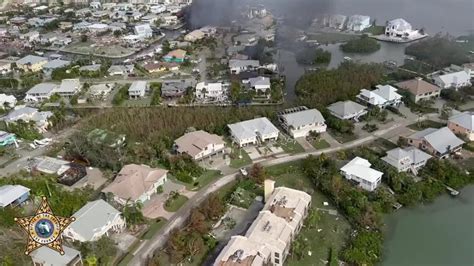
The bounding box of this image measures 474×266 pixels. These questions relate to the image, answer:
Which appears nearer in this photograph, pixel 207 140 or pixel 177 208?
pixel 177 208

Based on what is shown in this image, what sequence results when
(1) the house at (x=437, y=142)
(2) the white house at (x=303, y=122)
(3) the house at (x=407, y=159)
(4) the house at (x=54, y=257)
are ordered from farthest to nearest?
(2) the white house at (x=303, y=122), (1) the house at (x=437, y=142), (3) the house at (x=407, y=159), (4) the house at (x=54, y=257)

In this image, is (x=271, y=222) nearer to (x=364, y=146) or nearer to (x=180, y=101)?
(x=364, y=146)

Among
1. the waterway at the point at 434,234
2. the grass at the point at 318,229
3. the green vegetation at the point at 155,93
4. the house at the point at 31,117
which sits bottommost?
the waterway at the point at 434,234

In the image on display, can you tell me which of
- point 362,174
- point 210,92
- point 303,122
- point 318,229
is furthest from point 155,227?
point 210,92

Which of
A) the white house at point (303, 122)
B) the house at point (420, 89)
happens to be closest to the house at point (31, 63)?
the white house at point (303, 122)

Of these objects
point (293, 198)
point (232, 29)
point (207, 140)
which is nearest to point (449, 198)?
point (293, 198)

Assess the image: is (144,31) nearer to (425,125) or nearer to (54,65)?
(54,65)

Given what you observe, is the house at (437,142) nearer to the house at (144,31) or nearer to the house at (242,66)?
Answer: the house at (242,66)
